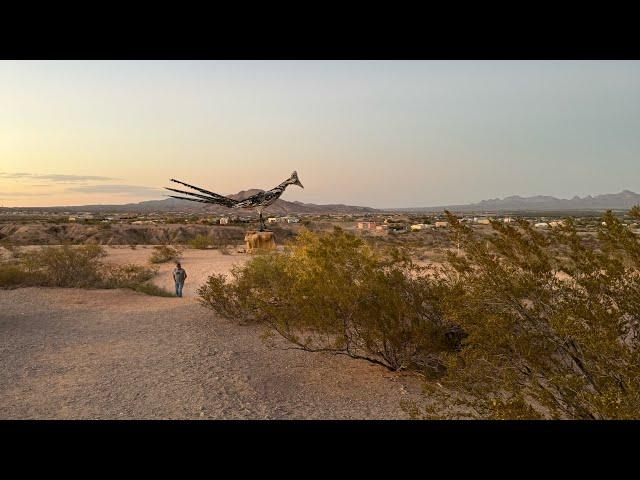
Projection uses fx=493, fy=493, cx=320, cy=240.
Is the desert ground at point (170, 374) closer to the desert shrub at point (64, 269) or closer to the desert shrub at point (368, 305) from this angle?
the desert shrub at point (368, 305)

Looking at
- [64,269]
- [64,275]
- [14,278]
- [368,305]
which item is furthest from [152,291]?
[368,305]

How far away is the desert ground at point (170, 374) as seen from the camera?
6.35 meters

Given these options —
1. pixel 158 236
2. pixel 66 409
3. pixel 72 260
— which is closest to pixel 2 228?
pixel 158 236

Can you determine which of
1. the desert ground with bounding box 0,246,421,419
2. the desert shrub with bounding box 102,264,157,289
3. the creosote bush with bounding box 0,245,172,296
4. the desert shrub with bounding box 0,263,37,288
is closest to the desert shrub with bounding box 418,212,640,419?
the desert ground with bounding box 0,246,421,419

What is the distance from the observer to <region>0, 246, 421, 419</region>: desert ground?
250 inches

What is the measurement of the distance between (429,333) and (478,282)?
2.45 meters

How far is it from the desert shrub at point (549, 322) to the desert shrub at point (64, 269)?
13.5m

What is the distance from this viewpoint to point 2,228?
Result: 47.4 metres

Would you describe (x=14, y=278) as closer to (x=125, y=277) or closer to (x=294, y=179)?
(x=125, y=277)

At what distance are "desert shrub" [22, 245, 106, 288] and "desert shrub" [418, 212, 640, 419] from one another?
13.5 meters

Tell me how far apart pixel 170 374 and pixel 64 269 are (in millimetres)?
10210

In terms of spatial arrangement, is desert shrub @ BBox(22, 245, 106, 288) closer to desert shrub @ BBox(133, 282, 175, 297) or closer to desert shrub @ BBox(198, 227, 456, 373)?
desert shrub @ BBox(133, 282, 175, 297)

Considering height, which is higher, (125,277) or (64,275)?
(64,275)

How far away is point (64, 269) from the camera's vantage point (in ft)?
51.9
